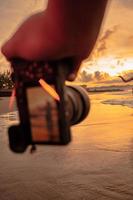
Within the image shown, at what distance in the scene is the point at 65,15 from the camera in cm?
73

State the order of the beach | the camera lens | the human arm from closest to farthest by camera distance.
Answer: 1. the human arm
2. the camera lens
3. the beach

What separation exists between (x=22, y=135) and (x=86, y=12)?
260mm

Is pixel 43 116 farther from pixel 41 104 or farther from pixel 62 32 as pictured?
pixel 62 32

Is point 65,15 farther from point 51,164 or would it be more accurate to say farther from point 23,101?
point 51,164

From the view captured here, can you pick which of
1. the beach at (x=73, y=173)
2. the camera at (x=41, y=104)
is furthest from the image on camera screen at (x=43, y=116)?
the beach at (x=73, y=173)

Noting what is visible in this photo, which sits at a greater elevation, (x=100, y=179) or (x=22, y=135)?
(x=22, y=135)

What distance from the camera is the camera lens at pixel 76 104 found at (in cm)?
85

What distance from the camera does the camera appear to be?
2.50 ft

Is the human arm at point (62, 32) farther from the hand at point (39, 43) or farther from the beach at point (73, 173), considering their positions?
the beach at point (73, 173)

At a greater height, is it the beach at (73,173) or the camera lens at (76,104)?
the camera lens at (76,104)

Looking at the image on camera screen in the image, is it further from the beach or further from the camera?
the beach

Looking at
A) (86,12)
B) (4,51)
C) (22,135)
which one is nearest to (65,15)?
(86,12)

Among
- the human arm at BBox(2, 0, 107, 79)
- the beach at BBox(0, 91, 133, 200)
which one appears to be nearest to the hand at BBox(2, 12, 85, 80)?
the human arm at BBox(2, 0, 107, 79)

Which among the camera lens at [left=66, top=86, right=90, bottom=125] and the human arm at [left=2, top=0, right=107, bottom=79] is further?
the camera lens at [left=66, top=86, right=90, bottom=125]
